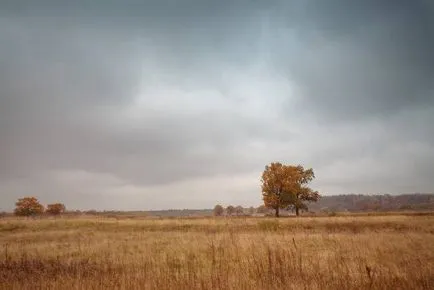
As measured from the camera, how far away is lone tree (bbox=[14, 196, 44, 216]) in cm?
11681

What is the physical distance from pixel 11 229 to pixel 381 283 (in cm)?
4571

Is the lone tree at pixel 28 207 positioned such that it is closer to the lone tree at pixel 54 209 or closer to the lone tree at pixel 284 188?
the lone tree at pixel 54 209

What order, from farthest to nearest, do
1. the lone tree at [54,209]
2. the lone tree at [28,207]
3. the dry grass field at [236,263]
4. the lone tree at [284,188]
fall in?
the lone tree at [54,209] < the lone tree at [28,207] < the lone tree at [284,188] < the dry grass field at [236,263]

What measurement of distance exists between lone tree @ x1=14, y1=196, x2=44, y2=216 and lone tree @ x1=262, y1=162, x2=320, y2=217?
8368 cm

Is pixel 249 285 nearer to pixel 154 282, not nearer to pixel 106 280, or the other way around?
pixel 154 282

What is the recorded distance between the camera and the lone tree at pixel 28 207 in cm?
11681

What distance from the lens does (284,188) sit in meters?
73.8

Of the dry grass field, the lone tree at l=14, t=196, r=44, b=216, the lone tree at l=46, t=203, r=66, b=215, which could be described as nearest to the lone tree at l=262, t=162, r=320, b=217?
the dry grass field

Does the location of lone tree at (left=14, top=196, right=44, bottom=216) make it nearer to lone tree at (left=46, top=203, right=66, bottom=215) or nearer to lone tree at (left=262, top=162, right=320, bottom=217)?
lone tree at (left=46, top=203, right=66, bottom=215)

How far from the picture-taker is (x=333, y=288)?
806cm

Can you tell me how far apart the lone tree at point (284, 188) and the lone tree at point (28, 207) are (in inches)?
3295

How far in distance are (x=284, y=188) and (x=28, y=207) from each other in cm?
A: 8896

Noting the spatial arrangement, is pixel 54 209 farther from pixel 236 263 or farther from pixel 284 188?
pixel 236 263

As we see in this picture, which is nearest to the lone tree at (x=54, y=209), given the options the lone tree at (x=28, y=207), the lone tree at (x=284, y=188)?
the lone tree at (x=28, y=207)
